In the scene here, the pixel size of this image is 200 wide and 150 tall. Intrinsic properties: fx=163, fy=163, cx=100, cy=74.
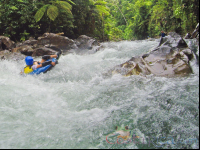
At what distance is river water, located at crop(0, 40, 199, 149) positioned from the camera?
208 cm

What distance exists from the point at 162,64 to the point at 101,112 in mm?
2431

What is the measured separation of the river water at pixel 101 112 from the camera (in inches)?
81.9

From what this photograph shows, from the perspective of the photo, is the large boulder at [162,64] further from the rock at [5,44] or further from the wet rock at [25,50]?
the rock at [5,44]

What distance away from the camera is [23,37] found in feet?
34.4

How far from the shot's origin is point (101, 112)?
2.74 metres

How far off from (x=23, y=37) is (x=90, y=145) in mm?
10277

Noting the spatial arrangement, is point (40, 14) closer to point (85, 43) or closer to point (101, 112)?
point (85, 43)

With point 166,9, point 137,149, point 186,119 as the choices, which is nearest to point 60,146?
point 137,149

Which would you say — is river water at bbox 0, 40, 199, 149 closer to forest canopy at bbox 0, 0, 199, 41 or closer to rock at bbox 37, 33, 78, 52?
rock at bbox 37, 33, 78, 52

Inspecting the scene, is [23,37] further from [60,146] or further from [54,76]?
[60,146]

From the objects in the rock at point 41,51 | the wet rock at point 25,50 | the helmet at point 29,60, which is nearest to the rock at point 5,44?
the wet rock at point 25,50

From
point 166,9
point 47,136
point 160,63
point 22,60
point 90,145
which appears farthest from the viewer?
point 166,9

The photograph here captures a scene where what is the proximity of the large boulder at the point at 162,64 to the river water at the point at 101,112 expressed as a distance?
10.3 inches

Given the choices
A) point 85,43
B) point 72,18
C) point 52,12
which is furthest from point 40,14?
point 85,43
